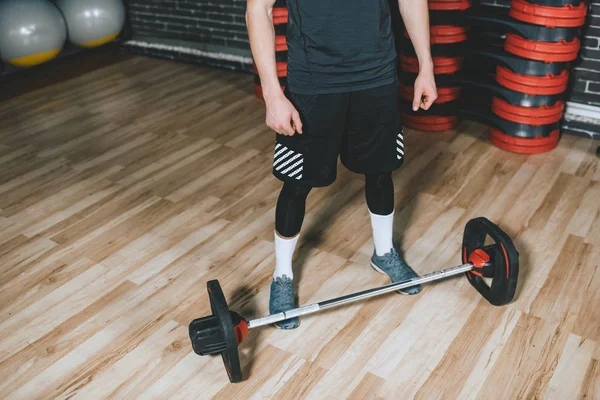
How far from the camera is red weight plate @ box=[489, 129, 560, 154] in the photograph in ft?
9.15

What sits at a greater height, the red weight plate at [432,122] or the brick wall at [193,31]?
the brick wall at [193,31]

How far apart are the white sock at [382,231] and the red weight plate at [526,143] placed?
3.95ft

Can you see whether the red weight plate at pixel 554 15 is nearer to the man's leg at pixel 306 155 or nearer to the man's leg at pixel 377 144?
the man's leg at pixel 377 144

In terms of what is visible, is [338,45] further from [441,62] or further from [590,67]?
[590,67]

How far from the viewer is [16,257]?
2.14 m

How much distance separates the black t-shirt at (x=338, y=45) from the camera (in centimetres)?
145

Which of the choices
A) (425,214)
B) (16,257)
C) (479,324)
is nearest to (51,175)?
(16,257)

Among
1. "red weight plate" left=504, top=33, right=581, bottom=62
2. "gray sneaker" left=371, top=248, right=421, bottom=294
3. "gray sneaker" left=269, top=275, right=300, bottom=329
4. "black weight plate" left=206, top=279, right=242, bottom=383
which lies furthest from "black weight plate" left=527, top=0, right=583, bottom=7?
"black weight plate" left=206, top=279, right=242, bottom=383

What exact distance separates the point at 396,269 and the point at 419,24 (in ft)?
2.55

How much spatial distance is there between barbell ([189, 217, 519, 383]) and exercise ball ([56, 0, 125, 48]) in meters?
2.93

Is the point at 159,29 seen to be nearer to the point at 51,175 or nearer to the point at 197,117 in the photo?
the point at 197,117

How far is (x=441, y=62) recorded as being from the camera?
2875 millimetres

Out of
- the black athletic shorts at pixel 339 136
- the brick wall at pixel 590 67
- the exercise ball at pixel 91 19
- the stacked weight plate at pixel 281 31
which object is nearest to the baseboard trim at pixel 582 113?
the brick wall at pixel 590 67

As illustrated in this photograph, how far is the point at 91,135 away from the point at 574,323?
8.23ft
